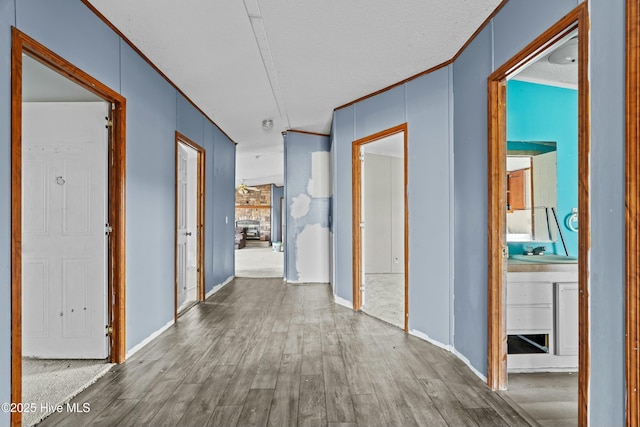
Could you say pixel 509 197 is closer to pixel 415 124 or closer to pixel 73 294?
pixel 415 124

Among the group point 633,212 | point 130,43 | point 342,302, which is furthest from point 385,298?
point 130,43

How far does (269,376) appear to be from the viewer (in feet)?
8.25

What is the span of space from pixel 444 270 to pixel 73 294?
3133 mm

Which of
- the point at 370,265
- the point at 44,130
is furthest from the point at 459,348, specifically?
the point at 370,265

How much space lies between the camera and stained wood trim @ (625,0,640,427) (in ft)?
4.30

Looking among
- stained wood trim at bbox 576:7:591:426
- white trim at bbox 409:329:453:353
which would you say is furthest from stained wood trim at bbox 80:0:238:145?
white trim at bbox 409:329:453:353

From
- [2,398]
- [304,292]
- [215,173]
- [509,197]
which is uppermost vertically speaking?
[215,173]

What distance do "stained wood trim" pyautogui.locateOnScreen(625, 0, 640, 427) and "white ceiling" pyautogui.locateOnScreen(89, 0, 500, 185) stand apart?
121 centimetres

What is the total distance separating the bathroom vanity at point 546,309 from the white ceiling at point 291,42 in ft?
6.22

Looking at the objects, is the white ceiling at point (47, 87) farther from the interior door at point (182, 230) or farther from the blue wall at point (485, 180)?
the blue wall at point (485, 180)

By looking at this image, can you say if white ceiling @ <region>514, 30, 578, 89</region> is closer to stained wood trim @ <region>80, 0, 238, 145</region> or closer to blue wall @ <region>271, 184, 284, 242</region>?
stained wood trim @ <region>80, 0, 238, 145</region>

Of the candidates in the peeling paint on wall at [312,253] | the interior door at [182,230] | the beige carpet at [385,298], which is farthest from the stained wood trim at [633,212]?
the peeling paint on wall at [312,253]

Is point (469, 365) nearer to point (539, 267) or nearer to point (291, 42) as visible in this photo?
point (539, 267)

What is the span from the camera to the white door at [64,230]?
2801 mm
